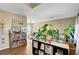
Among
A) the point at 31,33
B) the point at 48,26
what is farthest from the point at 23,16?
the point at 48,26

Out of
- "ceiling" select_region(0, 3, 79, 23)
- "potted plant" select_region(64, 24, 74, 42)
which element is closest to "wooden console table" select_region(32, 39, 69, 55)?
"potted plant" select_region(64, 24, 74, 42)

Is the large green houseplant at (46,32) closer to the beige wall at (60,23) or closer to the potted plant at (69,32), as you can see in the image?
the beige wall at (60,23)

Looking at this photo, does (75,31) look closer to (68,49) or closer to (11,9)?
(68,49)

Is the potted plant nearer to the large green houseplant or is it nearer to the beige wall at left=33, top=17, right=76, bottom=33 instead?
the beige wall at left=33, top=17, right=76, bottom=33

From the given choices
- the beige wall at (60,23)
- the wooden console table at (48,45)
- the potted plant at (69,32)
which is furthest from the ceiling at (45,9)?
the wooden console table at (48,45)

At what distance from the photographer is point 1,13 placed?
4.35 ft

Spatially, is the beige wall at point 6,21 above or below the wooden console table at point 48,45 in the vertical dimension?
above

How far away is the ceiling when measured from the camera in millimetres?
1345

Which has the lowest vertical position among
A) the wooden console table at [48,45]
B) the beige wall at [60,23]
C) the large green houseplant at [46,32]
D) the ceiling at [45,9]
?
the wooden console table at [48,45]

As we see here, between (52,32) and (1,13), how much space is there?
31.0 inches

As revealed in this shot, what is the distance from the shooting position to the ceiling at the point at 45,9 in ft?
4.41

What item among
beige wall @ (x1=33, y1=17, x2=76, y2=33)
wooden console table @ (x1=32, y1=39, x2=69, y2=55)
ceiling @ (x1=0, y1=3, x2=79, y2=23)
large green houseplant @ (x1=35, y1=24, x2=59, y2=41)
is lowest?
wooden console table @ (x1=32, y1=39, x2=69, y2=55)

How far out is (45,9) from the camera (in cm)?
138

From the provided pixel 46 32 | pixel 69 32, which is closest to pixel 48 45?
pixel 46 32
